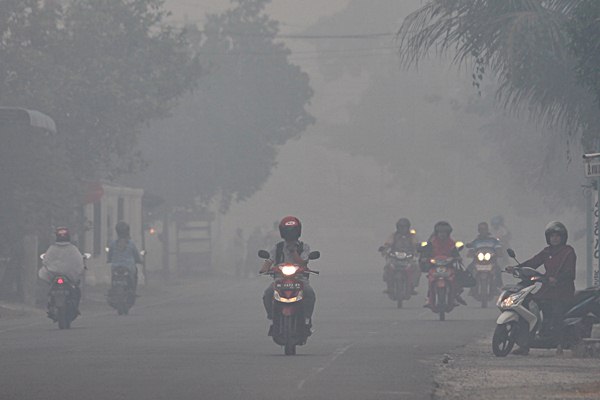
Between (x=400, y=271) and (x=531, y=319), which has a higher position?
(x=400, y=271)

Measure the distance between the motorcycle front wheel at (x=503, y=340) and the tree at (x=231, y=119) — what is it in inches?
1907

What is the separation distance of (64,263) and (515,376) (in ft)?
42.6

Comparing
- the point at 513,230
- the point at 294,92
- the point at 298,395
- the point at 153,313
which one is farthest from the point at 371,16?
the point at 298,395

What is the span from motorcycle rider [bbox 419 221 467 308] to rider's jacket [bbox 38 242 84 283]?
6.31 m

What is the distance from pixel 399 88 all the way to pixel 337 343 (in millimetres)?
101777

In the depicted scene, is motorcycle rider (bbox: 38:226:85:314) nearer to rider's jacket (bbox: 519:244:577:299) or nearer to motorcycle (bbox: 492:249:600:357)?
motorcycle (bbox: 492:249:600:357)

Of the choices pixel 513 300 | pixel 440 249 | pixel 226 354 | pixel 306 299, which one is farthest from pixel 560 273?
pixel 440 249

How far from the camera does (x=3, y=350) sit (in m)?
22.5

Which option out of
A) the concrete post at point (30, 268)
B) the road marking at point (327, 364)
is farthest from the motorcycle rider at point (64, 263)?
the concrete post at point (30, 268)

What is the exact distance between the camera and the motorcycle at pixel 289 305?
20.8m

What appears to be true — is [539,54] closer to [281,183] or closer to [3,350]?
[3,350]

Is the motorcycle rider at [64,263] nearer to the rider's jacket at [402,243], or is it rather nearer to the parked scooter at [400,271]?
Answer: the parked scooter at [400,271]

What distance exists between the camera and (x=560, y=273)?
21.4 meters

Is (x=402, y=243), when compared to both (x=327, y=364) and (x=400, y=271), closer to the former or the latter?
(x=400, y=271)
